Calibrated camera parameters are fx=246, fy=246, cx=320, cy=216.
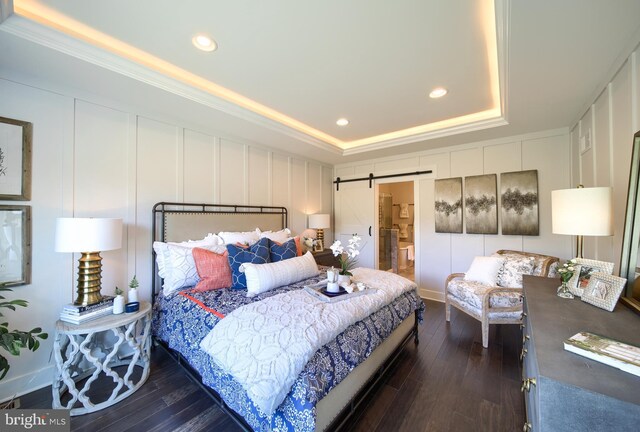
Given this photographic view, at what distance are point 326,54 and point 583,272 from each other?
240 centimetres

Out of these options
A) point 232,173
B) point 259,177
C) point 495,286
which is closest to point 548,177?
point 495,286

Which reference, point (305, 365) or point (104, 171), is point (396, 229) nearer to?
point (305, 365)

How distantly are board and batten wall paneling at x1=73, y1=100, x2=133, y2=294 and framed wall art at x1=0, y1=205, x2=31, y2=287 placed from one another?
0.33 meters

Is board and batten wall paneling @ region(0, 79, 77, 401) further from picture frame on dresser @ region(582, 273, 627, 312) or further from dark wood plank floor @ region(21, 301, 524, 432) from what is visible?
picture frame on dresser @ region(582, 273, 627, 312)

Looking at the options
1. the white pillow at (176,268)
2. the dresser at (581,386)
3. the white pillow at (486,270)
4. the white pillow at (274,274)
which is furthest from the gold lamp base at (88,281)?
the white pillow at (486,270)

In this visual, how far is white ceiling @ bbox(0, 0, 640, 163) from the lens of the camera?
1.54 metres

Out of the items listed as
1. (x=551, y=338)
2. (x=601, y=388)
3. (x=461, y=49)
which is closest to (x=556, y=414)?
(x=601, y=388)

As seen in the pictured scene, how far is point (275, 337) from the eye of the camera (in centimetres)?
144

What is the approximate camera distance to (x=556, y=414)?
2.59 ft

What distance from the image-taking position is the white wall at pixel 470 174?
3307 mm

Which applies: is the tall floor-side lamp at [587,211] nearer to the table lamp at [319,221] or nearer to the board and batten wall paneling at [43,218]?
the table lamp at [319,221]

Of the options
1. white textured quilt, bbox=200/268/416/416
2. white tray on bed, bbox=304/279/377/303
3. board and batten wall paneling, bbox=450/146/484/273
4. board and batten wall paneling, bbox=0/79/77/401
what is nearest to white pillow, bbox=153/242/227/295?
board and batten wall paneling, bbox=0/79/77/401

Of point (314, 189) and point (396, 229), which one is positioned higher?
point (314, 189)

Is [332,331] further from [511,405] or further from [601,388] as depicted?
[511,405]
